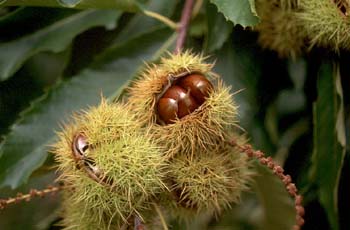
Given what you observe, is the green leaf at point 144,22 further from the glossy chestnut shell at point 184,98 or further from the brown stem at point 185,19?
the glossy chestnut shell at point 184,98

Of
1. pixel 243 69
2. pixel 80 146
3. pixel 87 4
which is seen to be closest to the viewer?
pixel 80 146

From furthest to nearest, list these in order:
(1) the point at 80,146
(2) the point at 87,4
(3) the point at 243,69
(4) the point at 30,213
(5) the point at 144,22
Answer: (4) the point at 30,213, (5) the point at 144,22, (3) the point at 243,69, (2) the point at 87,4, (1) the point at 80,146

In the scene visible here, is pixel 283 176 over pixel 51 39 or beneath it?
beneath

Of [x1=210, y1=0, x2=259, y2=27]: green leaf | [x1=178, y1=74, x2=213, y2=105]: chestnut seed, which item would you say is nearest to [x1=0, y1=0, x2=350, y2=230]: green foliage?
[x1=210, y1=0, x2=259, y2=27]: green leaf

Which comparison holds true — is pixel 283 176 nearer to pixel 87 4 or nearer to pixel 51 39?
pixel 87 4

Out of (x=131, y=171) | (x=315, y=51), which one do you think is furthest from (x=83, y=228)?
(x=315, y=51)

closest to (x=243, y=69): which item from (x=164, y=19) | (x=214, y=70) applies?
(x=214, y=70)

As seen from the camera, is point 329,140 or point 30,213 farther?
point 30,213
